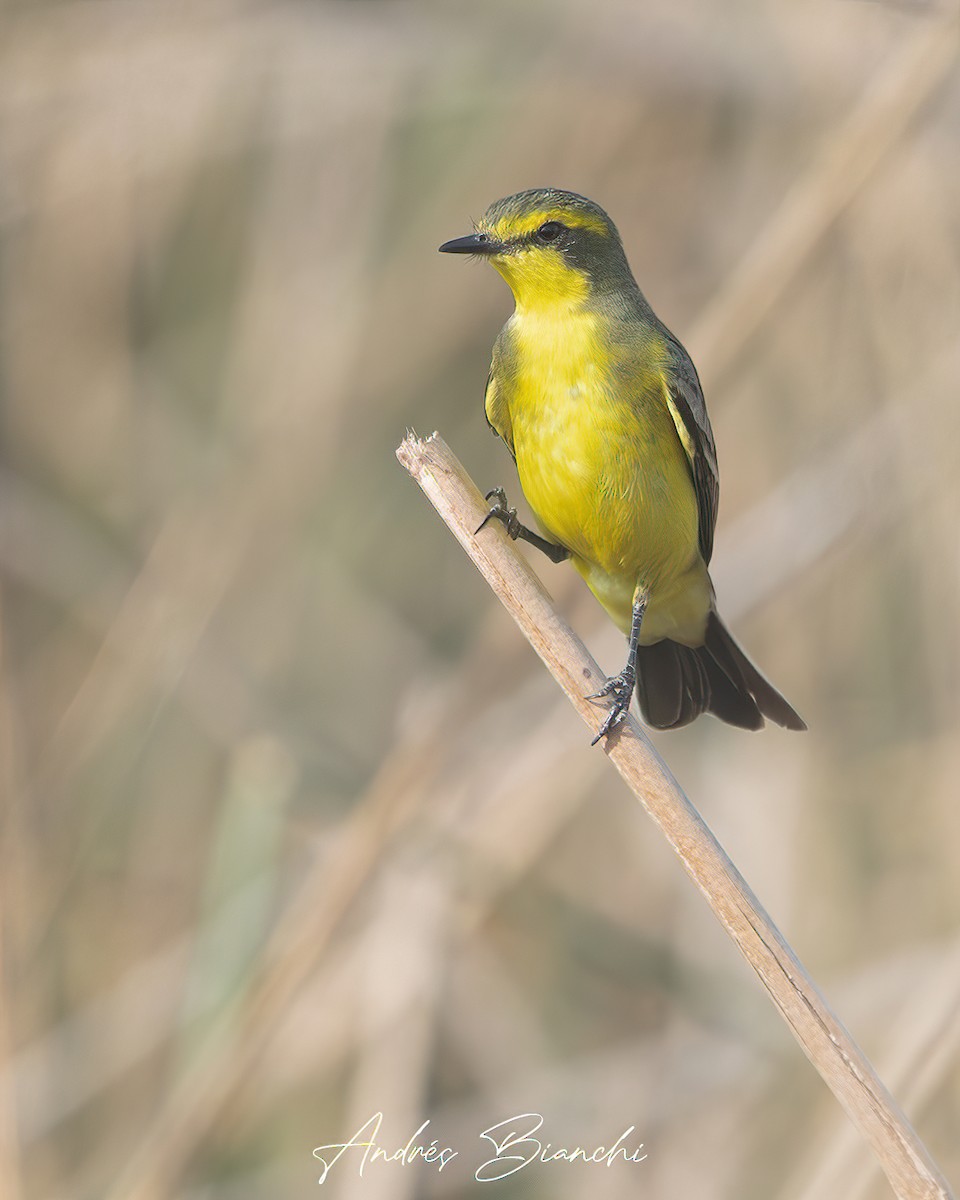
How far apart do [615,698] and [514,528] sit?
0.56 meters

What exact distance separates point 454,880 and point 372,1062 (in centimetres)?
48

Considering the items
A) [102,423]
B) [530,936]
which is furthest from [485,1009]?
[102,423]

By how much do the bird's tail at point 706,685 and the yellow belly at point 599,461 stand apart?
1.00ft

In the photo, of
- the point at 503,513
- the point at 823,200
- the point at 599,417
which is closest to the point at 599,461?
the point at 599,417

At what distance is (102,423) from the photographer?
403 centimetres

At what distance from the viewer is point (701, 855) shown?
197cm

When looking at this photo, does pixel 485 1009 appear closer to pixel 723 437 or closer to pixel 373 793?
pixel 373 793

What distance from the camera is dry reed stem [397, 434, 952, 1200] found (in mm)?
1813

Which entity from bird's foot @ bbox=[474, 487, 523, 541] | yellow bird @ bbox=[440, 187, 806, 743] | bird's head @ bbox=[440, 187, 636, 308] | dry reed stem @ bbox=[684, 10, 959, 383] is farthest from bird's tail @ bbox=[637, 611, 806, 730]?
bird's head @ bbox=[440, 187, 636, 308]

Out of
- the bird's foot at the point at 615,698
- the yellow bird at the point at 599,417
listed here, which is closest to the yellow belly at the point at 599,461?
the yellow bird at the point at 599,417

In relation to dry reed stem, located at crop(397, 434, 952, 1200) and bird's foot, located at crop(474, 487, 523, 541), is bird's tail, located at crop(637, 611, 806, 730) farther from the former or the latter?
dry reed stem, located at crop(397, 434, 952, 1200)

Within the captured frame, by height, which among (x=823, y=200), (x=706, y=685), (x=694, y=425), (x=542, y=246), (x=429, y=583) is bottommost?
(x=429, y=583)

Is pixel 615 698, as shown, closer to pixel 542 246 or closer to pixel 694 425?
pixel 694 425

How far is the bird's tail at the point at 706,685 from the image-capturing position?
3.04 metres
